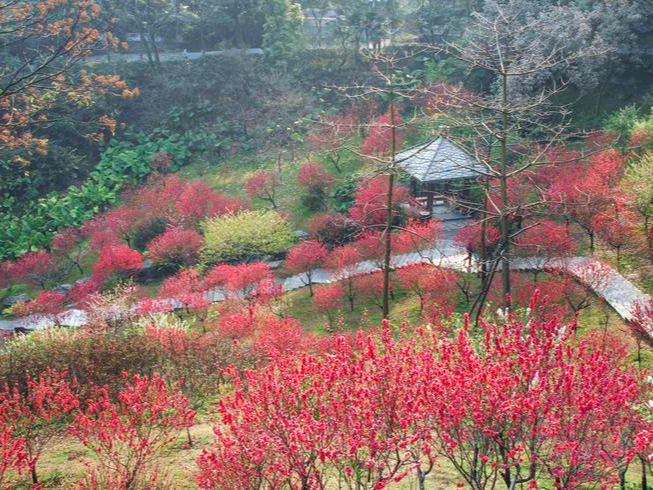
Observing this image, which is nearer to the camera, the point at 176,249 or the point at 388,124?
the point at 388,124

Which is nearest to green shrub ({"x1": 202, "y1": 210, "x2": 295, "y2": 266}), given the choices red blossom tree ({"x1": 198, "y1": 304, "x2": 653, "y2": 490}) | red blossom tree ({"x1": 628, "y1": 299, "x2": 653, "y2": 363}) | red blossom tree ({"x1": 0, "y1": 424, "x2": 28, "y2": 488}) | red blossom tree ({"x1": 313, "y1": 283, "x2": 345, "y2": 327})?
red blossom tree ({"x1": 313, "y1": 283, "x2": 345, "y2": 327})

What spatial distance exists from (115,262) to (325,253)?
7.24 m

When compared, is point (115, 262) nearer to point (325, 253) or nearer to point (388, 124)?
point (325, 253)

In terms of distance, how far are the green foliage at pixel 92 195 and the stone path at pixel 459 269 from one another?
570cm

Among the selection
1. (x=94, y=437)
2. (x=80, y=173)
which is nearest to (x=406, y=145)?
(x=80, y=173)

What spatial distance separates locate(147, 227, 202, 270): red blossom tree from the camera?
71.3 feet

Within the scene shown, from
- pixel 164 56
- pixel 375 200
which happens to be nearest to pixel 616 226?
pixel 375 200

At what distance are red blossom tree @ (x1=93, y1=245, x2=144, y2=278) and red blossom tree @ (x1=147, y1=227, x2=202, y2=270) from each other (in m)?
0.77

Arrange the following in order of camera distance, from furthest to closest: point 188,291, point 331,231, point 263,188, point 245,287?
1. point 263,188
2. point 331,231
3. point 188,291
4. point 245,287

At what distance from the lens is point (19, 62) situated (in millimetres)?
32844

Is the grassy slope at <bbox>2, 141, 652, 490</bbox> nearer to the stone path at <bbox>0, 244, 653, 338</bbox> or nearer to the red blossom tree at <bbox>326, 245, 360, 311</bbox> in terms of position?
the red blossom tree at <bbox>326, 245, 360, 311</bbox>

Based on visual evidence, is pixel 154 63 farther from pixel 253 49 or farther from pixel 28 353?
pixel 28 353

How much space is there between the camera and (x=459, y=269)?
1809cm

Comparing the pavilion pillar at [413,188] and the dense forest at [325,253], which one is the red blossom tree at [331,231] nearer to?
the dense forest at [325,253]
